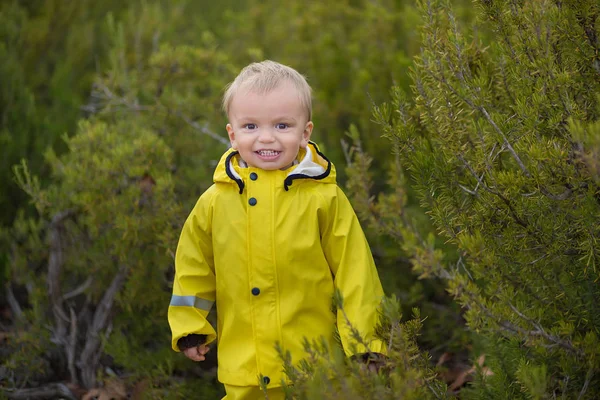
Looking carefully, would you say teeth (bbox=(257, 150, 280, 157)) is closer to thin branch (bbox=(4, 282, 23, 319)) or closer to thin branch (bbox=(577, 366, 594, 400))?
thin branch (bbox=(577, 366, 594, 400))

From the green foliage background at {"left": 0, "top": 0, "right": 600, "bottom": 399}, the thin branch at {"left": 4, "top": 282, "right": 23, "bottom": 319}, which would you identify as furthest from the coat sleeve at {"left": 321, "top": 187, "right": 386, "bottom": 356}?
the thin branch at {"left": 4, "top": 282, "right": 23, "bottom": 319}

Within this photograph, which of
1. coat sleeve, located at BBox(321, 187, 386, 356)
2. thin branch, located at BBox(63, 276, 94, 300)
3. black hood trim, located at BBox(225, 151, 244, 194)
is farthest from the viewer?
thin branch, located at BBox(63, 276, 94, 300)

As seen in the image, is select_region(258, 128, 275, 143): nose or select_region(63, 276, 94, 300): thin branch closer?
select_region(258, 128, 275, 143): nose

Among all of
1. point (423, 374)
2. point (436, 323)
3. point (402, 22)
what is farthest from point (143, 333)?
point (402, 22)

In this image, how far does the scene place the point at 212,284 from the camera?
2.59 meters

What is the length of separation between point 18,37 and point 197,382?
11.1ft

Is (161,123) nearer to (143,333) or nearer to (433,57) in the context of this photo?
(143,333)

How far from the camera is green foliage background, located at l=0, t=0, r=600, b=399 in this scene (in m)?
2.01

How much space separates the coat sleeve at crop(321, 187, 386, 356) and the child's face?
0.82ft

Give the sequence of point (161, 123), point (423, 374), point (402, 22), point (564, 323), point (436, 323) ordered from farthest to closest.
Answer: point (402, 22) → point (161, 123) → point (436, 323) → point (423, 374) → point (564, 323)

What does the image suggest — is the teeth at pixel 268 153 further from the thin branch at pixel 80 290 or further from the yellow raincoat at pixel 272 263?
the thin branch at pixel 80 290

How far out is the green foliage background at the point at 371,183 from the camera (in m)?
2.01

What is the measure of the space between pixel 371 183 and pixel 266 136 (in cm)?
85

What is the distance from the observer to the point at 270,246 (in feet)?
7.83
